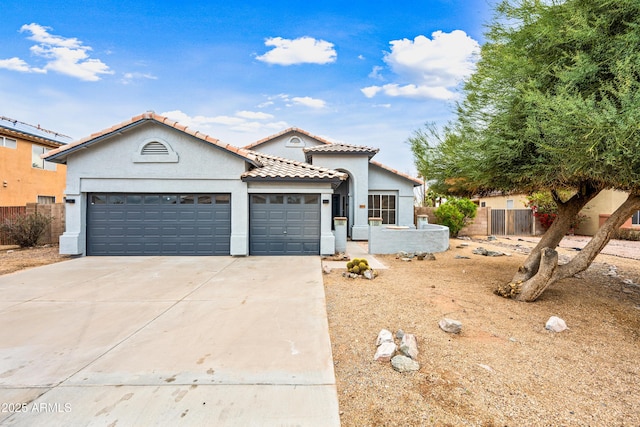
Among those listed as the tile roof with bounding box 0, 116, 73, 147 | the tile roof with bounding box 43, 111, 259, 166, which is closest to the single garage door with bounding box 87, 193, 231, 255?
the tile roof with bounding box 43, 111, 259, 166

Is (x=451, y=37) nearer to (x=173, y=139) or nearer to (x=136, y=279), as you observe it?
(x=173, y=139)

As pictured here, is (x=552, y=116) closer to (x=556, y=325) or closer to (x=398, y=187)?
(x=556, y=325)

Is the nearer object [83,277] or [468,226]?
[83,277]

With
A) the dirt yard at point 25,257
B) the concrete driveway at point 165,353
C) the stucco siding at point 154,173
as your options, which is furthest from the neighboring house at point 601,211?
the dirt yard at point 25,257

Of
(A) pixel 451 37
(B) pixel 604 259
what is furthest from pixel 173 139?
(B) pixel 604 259

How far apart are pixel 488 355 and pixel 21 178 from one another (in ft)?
87.2

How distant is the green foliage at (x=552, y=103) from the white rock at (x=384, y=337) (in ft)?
13.0

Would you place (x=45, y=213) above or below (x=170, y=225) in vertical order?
above

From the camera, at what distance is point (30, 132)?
69.2ft

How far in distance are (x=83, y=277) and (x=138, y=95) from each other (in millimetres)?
13288

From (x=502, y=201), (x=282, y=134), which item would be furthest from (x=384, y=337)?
(x=502, y=201)

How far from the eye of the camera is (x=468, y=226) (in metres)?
18.9

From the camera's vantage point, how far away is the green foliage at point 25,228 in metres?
12.8

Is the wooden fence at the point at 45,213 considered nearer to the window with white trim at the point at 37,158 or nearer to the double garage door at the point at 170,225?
the double garage door at the point at 170,225
